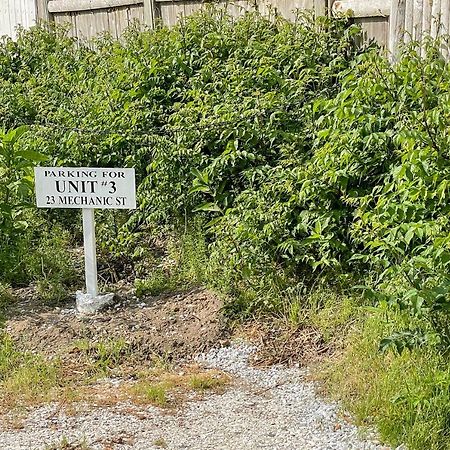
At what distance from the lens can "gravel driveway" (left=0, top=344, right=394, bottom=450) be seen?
147 inches

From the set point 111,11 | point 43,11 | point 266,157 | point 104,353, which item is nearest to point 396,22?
point 266,157

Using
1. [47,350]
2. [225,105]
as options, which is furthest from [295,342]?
[225,105]

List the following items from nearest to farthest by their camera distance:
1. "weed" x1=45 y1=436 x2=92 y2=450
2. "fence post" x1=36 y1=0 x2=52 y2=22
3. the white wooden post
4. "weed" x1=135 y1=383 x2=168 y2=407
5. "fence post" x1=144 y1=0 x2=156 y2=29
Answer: "weed" x1=45 y1=436 x2=92 y2=450 < "weed" x1=135 y1=383 x2=168 y2=407 < the white wooden post < "fence post" x1=144 y1=0 x2=156 y2=29 < "fence post" x1=36 y1=0 x2=52 y2=22

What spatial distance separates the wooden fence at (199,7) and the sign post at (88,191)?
2118mm

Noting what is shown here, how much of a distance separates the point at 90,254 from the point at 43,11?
6023mm

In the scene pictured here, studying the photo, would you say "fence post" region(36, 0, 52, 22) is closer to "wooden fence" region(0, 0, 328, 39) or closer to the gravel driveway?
"wooden fence" region(0, 0, 328, 39)

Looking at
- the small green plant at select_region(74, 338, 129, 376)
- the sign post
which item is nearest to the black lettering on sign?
the sign post

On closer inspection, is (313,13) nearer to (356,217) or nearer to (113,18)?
(356,217)

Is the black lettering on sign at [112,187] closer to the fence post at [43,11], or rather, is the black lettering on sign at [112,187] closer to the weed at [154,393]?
the weed at [154,393]

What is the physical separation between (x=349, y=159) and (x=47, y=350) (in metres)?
2.28

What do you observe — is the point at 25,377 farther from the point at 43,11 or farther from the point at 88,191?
the point at 43,11

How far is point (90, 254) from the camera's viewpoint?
17.6 ft

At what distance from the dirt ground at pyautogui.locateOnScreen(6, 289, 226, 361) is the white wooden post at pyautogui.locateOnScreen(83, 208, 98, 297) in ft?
0.63

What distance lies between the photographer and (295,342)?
188 inches
